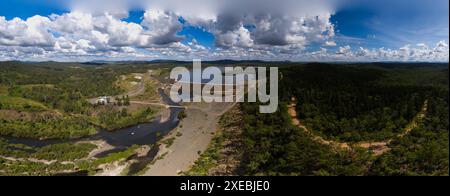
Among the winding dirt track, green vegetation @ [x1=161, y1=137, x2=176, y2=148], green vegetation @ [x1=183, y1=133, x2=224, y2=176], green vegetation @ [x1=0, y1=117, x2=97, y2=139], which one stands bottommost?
green vegetation @ [x1=183, y1=133, x2=224, y2=176]

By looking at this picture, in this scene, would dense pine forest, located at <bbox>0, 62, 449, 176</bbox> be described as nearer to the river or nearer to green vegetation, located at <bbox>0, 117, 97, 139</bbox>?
green vegetation, located at <bbox>0, 117, 97, 139</bbox>

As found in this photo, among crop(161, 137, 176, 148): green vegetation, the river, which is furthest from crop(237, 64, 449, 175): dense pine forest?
the river

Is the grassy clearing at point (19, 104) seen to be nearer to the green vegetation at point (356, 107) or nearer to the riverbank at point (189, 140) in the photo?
the riverbank at point (189, 140)

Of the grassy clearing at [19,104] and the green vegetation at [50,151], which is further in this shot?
the grassy clearing at [19,104]

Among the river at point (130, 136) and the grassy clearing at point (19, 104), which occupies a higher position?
the grassy clearing at point (19, 104)

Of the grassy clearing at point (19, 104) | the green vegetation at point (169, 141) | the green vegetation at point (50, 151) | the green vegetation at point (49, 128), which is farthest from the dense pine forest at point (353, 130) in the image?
the grassy clearing at point (19, 104)

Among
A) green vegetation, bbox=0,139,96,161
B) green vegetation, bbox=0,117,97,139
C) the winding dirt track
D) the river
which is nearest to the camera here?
the winding dirt track

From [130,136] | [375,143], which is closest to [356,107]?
[375,143]

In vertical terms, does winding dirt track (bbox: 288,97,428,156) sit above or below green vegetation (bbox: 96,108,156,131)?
above

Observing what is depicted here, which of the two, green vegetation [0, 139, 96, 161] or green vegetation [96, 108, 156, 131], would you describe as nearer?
green vegetation [0, 139, 96, 161]

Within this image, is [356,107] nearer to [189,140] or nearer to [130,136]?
[189,140]

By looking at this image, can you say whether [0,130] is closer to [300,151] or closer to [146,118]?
[146,118]

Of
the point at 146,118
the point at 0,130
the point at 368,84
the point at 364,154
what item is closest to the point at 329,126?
the point at 364,154
